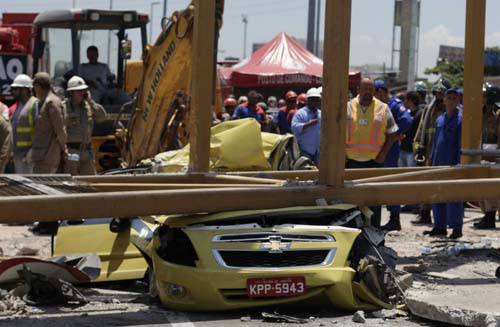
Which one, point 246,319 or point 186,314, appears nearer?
point 246,319

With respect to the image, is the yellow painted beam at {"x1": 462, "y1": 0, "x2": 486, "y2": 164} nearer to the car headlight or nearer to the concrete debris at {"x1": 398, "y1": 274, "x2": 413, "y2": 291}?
the concrete debris at {"x1": 398, "y1": 274, "x2": 413, "y2": 291}

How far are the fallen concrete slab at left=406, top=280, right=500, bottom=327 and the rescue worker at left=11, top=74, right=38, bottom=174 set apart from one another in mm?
6692

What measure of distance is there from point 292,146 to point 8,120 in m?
4.63

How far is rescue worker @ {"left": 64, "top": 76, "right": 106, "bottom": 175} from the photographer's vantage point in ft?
45.9

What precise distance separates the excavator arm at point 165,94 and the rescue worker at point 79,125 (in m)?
1.34

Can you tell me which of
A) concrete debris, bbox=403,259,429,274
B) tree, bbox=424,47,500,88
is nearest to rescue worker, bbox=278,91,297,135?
concrete debris, bbox=403,259,429,274

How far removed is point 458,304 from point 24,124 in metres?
A: 7.56

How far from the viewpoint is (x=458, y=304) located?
745cm

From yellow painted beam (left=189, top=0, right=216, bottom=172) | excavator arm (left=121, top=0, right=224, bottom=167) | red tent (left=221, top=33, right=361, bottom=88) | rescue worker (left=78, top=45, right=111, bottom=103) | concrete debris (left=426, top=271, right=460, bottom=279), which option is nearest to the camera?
concrete debris (left=426, top=271, right=460, bottom=279)

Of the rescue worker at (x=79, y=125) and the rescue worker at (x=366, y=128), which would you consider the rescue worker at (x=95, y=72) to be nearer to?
the rescue worker at (x=79, y=125)

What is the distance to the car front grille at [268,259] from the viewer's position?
770cm

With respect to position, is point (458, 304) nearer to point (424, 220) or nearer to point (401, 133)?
point (401, 133)

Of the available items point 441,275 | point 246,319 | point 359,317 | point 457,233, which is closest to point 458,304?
point 359,317

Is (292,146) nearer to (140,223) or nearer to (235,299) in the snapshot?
(140,223)
